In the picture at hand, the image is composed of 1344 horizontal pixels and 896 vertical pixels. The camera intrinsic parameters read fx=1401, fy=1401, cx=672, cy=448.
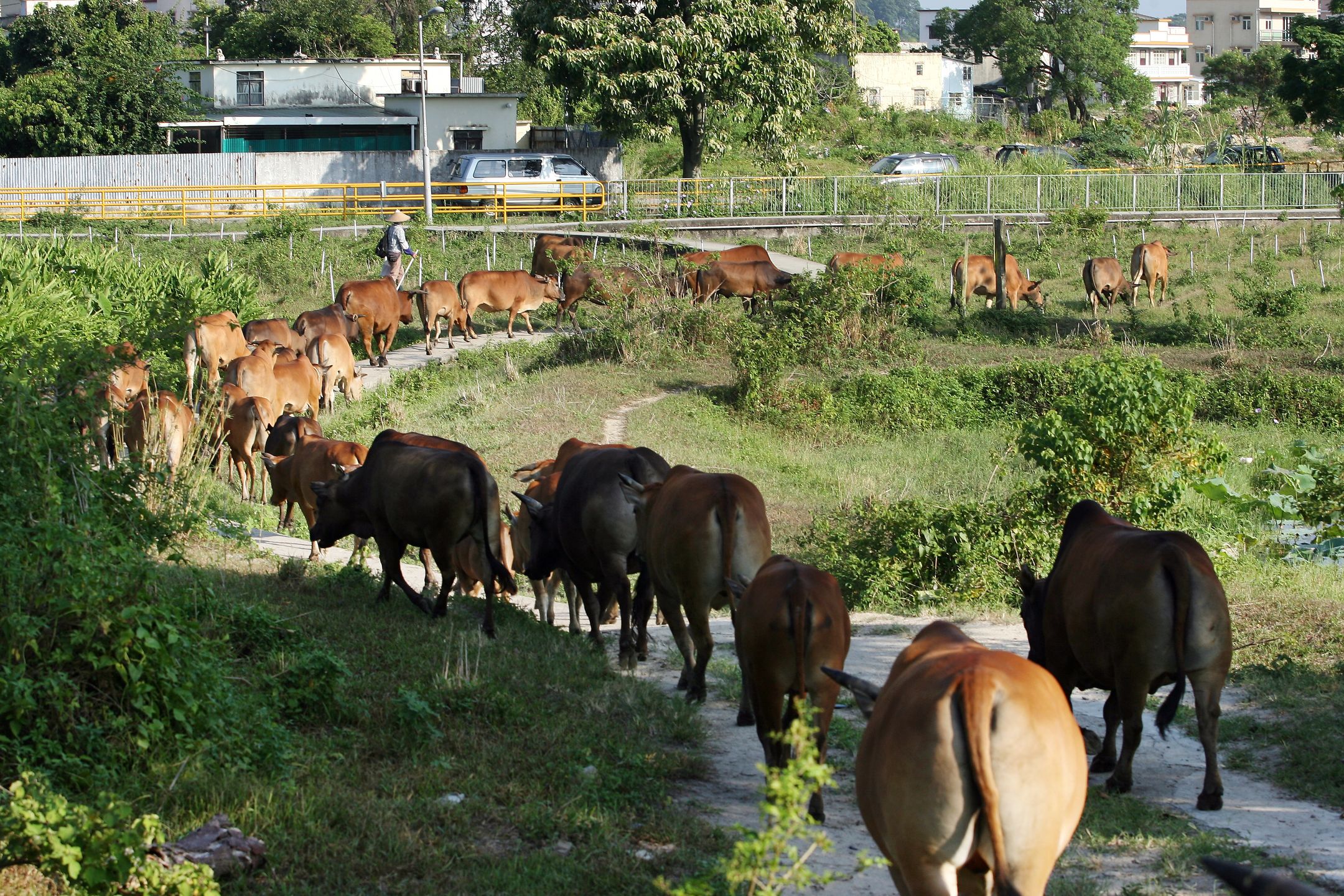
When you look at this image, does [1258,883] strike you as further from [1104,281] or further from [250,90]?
[250,90]

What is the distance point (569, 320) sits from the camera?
28188 millimetres

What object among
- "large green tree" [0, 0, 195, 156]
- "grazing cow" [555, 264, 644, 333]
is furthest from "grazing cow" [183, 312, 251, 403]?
"large green tree" [0, 0, 195, 156]

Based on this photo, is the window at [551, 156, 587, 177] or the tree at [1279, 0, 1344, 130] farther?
the window at [551, 156, 587, 177]

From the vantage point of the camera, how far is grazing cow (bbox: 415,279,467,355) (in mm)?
24312

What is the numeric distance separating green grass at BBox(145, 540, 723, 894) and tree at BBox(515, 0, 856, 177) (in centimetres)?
A: 2826

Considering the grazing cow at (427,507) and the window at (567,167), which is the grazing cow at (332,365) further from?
the window at (567,167)

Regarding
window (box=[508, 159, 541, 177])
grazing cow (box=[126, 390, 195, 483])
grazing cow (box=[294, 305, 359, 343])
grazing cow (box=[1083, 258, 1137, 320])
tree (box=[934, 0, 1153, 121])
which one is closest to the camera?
grazing cow (box=[126, 390, 195, 483])

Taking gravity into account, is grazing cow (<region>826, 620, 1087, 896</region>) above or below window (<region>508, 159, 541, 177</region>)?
below

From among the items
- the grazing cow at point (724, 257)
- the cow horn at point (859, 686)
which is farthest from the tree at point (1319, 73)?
the cow horn at point (859, 686)

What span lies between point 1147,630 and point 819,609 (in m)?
1.79

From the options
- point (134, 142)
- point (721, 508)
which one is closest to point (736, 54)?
point (134, 142)

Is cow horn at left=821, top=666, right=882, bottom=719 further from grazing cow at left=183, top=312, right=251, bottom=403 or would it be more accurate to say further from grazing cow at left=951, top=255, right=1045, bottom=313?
grazing cow at left=951, top=255, right=1045, bottom=313

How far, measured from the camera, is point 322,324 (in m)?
22.2

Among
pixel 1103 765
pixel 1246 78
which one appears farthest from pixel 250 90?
pixel 1103 765
